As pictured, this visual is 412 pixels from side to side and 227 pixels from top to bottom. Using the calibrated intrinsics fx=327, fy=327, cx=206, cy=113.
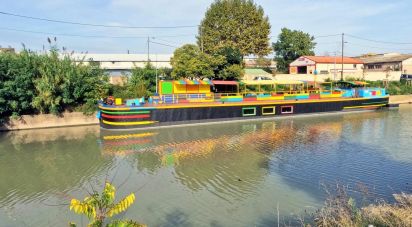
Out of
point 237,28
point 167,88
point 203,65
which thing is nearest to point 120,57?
point 237,28

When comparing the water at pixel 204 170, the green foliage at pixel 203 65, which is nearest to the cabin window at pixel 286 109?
the water at pixel 204 170

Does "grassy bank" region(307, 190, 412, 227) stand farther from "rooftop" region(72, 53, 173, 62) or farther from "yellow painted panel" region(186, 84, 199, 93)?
"rooftop" region(72, 53, 173, 62)

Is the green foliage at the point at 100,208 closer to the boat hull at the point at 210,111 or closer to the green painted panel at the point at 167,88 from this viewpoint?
the boat hull at the point at 210,111

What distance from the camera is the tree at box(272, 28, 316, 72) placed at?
54844mm

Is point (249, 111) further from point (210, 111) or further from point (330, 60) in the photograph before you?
point (330, 60)

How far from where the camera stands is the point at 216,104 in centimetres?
2627

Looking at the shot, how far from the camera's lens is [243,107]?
27.6 meters

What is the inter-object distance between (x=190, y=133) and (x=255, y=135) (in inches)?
178

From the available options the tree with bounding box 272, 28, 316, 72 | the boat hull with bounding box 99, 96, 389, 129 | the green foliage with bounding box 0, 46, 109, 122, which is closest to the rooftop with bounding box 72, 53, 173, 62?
the tree with bounding box 272, 28, 316, 72

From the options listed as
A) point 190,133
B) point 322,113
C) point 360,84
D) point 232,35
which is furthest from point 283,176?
point 232,35

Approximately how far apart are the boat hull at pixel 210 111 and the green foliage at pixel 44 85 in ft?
10.9

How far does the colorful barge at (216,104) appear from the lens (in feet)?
78.0

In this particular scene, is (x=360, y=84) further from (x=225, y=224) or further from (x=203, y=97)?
(x=225, y=224)

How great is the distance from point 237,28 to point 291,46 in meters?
15.5
